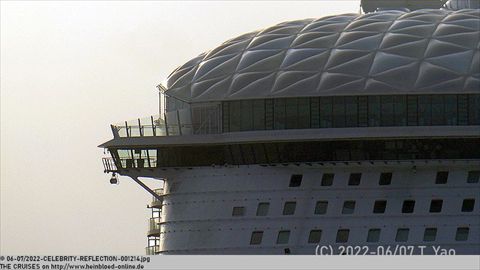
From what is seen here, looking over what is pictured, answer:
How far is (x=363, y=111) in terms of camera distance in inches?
3725

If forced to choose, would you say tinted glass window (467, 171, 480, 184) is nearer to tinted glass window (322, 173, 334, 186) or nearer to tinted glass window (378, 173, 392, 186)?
tinted glass window (378, 173, 392, 186)

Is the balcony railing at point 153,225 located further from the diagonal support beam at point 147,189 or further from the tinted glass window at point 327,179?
the tinted glass window at point 327,179

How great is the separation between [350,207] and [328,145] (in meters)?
3.32

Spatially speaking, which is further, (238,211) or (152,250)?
(152,250)

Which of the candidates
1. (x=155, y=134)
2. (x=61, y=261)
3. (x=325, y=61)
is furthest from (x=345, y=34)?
(x=61, y=261)

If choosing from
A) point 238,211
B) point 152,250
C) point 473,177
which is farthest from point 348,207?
point 152,250

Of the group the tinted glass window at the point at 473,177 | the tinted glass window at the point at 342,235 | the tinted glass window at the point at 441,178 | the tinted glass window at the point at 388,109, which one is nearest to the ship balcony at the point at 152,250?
the tinted glass window at the point at 342,235

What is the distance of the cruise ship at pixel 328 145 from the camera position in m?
93.5

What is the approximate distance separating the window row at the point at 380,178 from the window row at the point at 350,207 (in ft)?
3.30

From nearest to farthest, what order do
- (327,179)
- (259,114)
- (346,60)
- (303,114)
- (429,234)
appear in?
(429,234) < (303,114) < (327,179) < (346,60) < (259,114)

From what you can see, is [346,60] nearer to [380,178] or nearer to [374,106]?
[374,106]

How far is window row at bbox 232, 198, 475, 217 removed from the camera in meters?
93.2

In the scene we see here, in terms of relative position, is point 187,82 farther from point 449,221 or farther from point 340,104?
Answer: point 449,221

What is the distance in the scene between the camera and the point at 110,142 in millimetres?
98938
